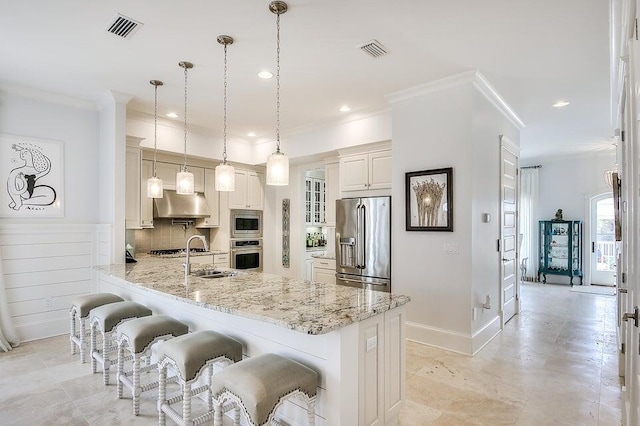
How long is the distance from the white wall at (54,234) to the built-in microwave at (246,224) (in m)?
2.24

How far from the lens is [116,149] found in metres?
4.19

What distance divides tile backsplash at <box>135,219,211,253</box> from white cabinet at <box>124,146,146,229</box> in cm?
64

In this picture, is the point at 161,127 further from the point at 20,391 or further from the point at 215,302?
the point at 215,302

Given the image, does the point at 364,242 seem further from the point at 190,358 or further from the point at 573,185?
the point at 573,185

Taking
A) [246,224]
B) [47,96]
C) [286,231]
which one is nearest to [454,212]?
[286,231]

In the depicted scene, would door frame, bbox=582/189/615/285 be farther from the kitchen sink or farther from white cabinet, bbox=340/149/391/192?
the kitchen sink

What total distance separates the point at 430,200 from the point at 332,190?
6.67 ft

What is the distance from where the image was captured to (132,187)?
4871 mm

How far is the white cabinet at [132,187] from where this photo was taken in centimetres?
482

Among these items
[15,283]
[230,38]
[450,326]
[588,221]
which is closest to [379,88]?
[230,38]

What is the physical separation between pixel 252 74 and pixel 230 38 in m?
0.72

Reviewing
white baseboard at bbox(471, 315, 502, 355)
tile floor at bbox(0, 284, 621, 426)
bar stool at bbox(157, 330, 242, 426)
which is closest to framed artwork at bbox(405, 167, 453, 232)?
white baseboard at bbox(471, 315, 502, 355)

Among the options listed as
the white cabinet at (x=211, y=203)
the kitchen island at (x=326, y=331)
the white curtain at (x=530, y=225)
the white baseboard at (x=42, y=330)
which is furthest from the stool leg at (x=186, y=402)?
the white curtain at (x=530, y=225)

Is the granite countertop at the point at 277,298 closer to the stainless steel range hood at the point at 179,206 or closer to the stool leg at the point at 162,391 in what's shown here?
the stool leg at the point at 162,391
